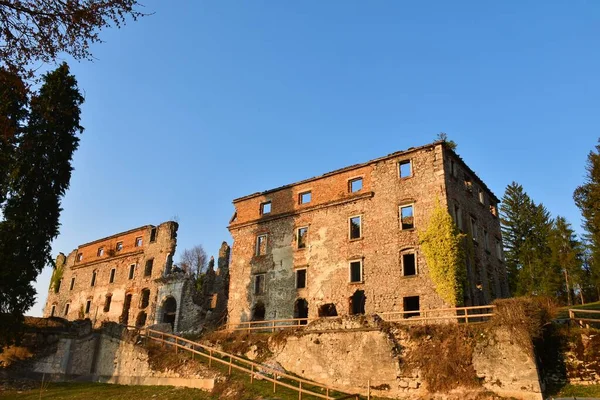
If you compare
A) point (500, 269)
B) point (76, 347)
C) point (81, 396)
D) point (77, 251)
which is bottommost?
point (81, 396)

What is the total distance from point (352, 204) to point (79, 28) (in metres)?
22.3

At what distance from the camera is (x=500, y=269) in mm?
30516

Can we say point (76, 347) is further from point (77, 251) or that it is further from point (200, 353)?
point (77, 251)

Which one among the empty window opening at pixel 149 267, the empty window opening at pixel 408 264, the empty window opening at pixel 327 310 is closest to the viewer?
the empty window opening at pixel 408 264

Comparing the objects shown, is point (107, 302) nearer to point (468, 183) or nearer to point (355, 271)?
point (355, 271)

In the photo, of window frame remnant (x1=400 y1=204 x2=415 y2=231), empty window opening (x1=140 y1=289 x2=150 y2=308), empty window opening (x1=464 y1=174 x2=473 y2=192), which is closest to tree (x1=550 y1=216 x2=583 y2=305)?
empty window opening (x1=464 y1=174 x2=473 y2=192)

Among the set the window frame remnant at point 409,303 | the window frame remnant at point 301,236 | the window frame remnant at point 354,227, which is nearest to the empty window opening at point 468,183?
the window frame remnant at point 354,227

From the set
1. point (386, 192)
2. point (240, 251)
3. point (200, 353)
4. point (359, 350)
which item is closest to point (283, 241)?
point (240, 251)

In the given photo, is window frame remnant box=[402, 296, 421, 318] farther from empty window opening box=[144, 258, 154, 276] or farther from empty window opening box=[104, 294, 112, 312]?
empty window opening box=[104, 294, 112, 312]

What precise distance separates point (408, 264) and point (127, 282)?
28.8m

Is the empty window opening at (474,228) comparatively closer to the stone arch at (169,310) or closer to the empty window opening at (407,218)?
the empty window opening at (407,218)

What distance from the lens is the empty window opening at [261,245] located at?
3258cm

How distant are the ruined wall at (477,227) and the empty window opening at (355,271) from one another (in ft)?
20.8

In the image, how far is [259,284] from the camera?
3181cm
